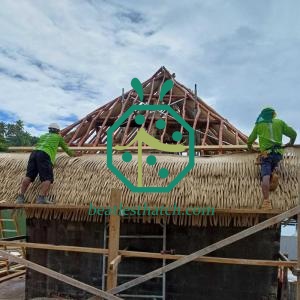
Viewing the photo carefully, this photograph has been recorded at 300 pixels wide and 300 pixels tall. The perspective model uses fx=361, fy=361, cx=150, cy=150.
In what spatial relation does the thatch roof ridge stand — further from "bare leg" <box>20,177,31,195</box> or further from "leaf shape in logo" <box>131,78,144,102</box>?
"leaf shape in logo" <box>131,78,144,102</box>

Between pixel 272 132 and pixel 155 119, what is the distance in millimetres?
3969

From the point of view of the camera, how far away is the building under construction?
5.89 metres

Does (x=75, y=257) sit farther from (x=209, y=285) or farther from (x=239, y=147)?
(x=239, y=147)

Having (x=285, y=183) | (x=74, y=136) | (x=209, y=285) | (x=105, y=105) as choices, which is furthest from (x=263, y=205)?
(x=105, y=105)

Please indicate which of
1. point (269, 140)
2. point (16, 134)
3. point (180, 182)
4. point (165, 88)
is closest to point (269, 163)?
point (269, 140)

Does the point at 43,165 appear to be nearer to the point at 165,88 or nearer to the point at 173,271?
the point at 173,271

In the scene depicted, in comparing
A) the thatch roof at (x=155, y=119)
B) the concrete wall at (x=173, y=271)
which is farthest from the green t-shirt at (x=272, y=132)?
the thatch roof at (x=155, y=119)

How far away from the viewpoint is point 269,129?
20.0 ft

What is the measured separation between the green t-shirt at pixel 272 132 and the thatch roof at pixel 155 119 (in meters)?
2.31

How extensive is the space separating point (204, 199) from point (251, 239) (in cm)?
156

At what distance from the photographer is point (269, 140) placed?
237 inches

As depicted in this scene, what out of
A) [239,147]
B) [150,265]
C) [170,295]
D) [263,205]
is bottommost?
[170,295]

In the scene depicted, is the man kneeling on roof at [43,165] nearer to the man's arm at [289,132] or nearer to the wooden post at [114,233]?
the wooden post at [114,233]

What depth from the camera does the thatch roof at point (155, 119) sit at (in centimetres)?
915
